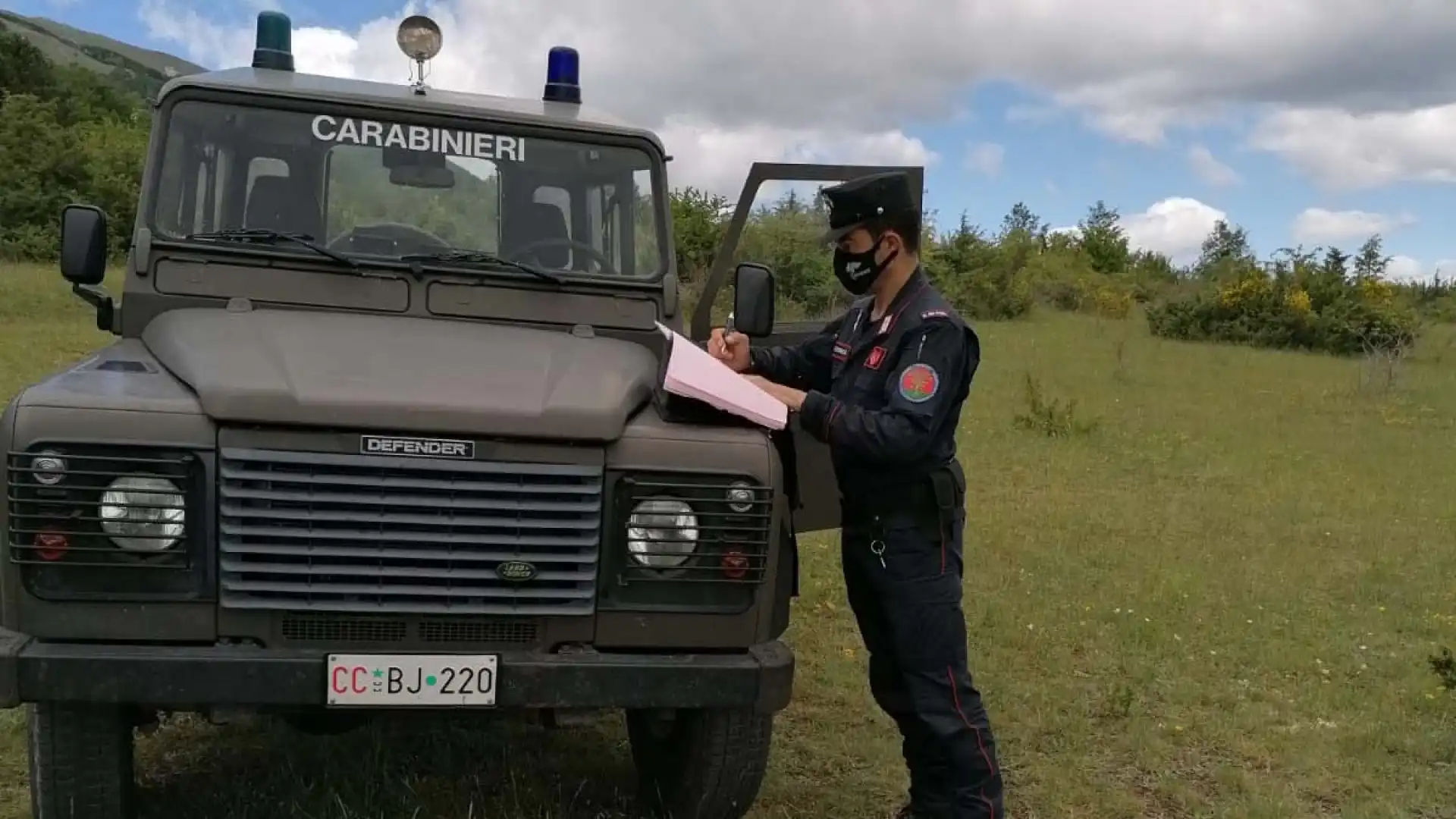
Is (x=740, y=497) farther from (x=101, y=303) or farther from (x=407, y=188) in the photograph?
(x=101, y=303)

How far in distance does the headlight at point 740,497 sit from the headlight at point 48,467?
1499 millimetres

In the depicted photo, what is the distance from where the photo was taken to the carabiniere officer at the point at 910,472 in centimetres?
361

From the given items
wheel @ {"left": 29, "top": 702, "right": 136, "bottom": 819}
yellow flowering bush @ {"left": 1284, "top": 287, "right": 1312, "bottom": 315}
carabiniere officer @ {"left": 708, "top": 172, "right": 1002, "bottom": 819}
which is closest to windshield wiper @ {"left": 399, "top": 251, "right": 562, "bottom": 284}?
carabiniere officer @ {"left": 708, "top": 172, "right": 1002, "bottom": 819}

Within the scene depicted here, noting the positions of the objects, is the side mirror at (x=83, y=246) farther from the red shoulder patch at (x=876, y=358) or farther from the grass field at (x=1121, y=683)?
the red shoulder patch at (x=876, y=358)

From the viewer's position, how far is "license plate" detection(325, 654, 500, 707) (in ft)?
10.0

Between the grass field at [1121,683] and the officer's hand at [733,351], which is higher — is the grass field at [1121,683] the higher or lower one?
the lower one

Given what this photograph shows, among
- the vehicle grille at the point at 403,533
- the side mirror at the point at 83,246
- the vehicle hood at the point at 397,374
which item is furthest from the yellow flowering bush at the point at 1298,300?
the vehicle grille at the point at 403,533

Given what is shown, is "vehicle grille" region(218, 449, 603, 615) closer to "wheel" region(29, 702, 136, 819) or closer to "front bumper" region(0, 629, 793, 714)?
"front bumper" region(0, 629, 793, 714)

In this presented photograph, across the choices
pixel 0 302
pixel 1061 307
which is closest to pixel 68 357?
pixel 0 302

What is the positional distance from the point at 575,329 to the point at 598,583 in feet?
3.69

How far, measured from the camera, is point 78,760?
318cm

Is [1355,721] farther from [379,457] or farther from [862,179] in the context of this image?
[379,457]

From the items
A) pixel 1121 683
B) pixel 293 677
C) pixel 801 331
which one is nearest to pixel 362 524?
pixel 293 677

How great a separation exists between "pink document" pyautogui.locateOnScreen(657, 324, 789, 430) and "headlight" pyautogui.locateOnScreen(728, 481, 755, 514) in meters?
0.20
